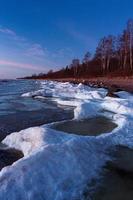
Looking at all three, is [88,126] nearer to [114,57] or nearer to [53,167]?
[53,167]

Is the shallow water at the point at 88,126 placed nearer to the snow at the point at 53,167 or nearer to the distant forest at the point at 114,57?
the snow at the point at 53,167

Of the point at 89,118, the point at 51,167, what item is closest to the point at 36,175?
→ the point at 51,167

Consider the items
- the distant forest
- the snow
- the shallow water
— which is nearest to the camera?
the snow

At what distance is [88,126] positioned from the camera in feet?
23.2

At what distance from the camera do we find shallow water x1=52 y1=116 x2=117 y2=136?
640 centimetres

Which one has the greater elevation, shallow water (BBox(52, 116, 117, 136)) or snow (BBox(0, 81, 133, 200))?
snow (BBox(0, 81, 133, 200))

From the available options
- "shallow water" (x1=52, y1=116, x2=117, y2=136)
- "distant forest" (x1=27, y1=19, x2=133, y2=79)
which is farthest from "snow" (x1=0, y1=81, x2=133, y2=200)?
"distant forest" (x1=27, y1=19, x2=133, y2=79)

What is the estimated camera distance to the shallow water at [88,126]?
21.0 feet

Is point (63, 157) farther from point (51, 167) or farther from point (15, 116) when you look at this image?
point (15, 116)

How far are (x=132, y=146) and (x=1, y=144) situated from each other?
2731 millimetres

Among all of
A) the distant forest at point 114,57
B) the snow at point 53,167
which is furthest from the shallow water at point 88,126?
the distant forest at point 114,57

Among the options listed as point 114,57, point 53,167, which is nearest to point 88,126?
point 53,167

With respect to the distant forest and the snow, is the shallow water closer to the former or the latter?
the snow

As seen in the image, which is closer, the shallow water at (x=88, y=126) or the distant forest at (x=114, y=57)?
the shallow water at (x=88, y=126)
